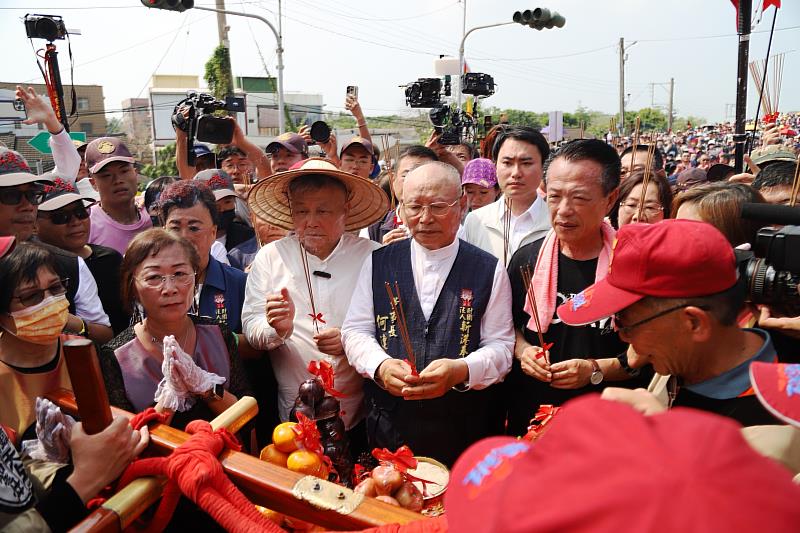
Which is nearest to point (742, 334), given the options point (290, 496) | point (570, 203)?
point (570, 203)

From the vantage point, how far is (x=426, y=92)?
639cm

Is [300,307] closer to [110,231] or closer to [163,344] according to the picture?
[163,344]

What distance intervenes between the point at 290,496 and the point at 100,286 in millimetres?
2193

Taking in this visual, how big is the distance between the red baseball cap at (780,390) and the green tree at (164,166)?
22.6m

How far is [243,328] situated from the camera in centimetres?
228

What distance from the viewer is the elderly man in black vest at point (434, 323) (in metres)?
1.98

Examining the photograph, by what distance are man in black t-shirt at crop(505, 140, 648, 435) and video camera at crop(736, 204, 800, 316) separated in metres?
0.69

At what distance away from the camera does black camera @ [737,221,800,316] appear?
1134 millimetres

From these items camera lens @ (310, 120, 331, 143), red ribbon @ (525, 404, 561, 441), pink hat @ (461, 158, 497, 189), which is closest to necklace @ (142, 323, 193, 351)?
red ribbon @ (525, 404, 561, 441)

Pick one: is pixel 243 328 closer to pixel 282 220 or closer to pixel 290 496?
pixel 282 220

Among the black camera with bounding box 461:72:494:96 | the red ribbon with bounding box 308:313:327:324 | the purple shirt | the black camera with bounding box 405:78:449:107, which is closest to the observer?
the red ribbon with bounding box 308:313:327:324

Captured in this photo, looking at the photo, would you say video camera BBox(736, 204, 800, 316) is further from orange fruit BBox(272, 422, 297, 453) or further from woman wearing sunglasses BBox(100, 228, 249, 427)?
woman wearing sunglasses BBox(100, 228, 249, 427)

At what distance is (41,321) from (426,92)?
217 inches

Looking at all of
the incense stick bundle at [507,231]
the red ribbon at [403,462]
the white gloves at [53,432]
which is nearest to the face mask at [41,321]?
the white gloves at [53,432]
